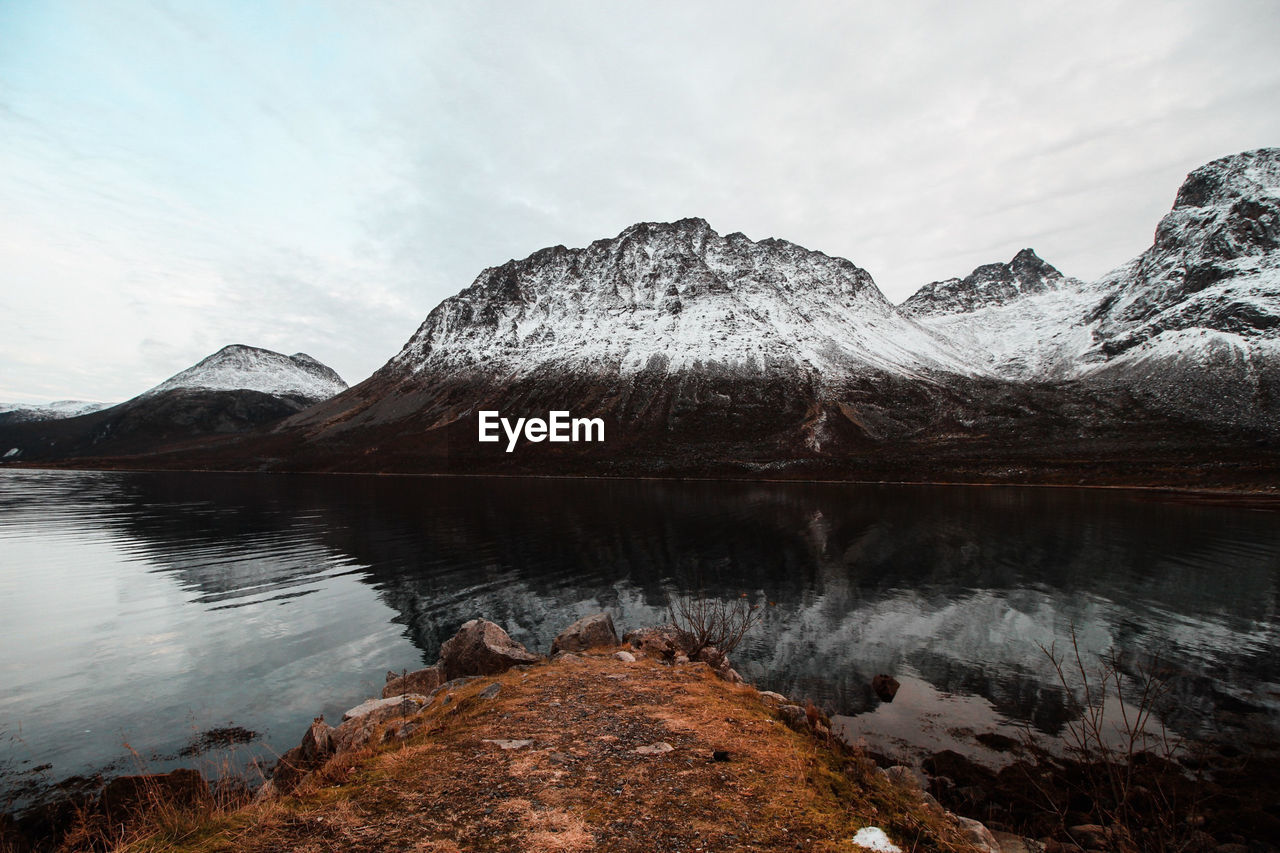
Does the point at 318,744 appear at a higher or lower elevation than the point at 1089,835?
higher

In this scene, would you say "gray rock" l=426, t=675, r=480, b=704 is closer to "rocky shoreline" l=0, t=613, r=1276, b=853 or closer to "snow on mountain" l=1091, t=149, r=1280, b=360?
"rocky shoreline" l=0, t=613, r=1276, b=853

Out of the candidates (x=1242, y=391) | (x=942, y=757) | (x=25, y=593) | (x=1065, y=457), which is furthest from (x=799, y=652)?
(x=1242, y=391)

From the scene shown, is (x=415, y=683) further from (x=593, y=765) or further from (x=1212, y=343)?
(x=1212, y=343)

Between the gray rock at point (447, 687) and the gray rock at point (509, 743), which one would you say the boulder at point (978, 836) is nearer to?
the gray rock at point (509, 743)

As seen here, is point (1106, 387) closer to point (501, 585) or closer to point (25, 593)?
point (501, 585)

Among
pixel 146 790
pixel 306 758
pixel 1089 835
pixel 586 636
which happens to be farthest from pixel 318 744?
pixel 1089 835
